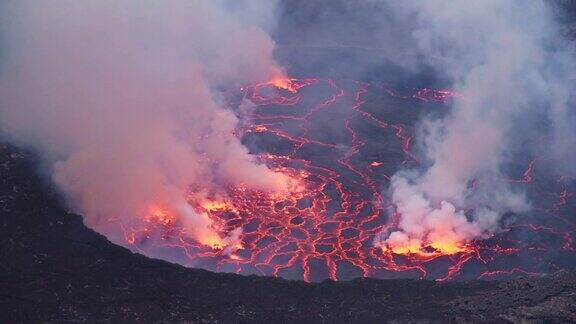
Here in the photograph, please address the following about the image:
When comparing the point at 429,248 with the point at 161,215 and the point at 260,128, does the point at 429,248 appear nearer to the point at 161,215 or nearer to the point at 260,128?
the point at 161,215

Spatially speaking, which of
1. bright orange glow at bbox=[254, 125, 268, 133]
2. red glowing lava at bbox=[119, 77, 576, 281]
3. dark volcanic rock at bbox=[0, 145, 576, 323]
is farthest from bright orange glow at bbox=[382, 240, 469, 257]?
bright orange glow at bbox=[254, 125, 268, 133]

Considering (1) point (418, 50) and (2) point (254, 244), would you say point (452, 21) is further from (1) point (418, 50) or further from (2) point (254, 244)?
(2) point (254, 244)

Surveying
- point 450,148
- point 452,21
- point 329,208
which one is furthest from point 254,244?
point 452,21

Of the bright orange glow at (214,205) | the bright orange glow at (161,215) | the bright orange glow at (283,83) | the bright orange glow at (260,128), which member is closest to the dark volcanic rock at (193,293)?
the bright orange glow at (161,215)

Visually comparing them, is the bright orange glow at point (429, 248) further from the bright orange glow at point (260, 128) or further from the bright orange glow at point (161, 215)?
the bright orange glow at point (260, 128)

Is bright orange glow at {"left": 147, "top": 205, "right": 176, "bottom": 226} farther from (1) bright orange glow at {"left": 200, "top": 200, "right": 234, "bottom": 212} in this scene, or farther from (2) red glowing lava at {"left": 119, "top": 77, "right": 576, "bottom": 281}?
(1) bright orange glow at {"left": 200, "top": 200, "right": 234, "bottom": 212}

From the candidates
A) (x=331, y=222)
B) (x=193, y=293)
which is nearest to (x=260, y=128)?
(x=331, y=222)
